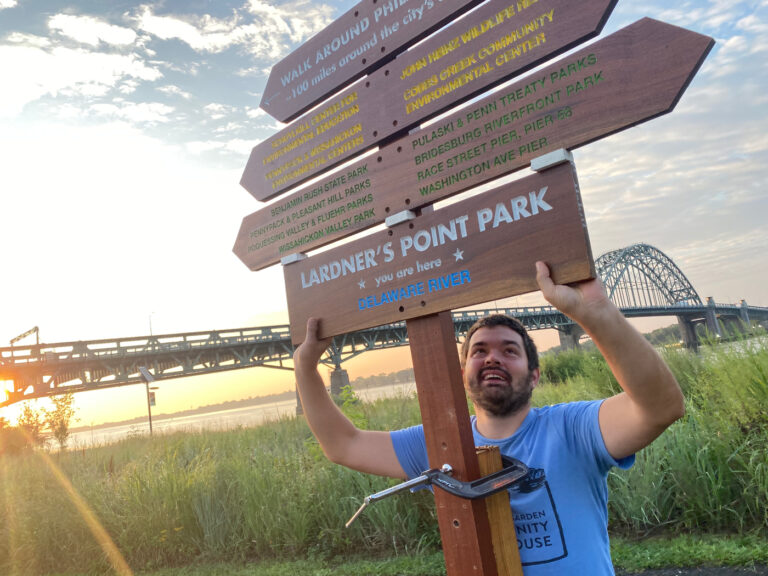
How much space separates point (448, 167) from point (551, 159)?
47cm

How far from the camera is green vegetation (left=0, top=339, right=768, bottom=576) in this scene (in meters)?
5.10

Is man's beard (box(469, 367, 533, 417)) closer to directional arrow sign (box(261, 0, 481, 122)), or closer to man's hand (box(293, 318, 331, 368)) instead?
man's hand (box(293, 318, 331, 368))

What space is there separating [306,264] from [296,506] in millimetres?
4464

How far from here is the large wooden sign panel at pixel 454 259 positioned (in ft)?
6.37

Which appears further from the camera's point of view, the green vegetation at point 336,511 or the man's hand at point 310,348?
the green vegetation at point 336,511

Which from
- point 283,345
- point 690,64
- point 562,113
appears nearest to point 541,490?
point 562,113

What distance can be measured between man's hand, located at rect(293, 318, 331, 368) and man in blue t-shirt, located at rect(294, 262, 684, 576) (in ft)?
1.73

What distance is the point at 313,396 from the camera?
2736 millimetres

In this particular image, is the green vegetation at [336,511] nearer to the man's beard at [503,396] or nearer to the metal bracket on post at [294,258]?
the man's beard at [503,396]

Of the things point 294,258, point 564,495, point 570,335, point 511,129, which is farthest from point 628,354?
point 570,335

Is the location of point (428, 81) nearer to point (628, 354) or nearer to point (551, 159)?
point (551, 159)

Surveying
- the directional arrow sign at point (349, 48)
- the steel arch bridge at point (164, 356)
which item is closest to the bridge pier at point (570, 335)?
the steel arch bridge at point (164, 356)

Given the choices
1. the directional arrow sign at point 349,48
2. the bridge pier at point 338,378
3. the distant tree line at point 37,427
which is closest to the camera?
the directional arrow sign at point 349,48

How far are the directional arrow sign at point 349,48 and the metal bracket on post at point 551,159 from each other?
0.90m
